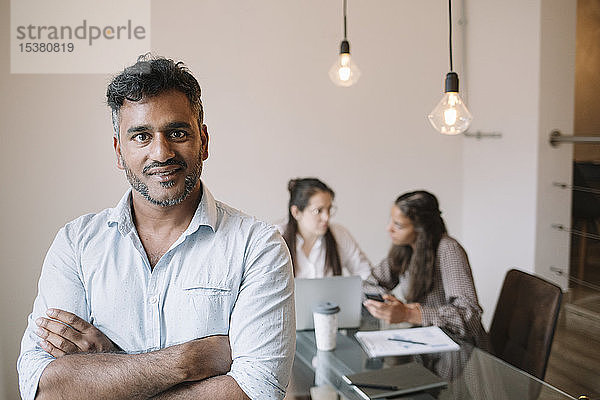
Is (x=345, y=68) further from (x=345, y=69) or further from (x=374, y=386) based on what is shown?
(x=374, y=386)

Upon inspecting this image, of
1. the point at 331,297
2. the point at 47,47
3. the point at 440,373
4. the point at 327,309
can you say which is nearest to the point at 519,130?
the point at 331,297

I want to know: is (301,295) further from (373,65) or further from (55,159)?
(373,65)

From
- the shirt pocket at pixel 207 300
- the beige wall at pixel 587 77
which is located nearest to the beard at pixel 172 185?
the shirt pocket at pixel 207 300

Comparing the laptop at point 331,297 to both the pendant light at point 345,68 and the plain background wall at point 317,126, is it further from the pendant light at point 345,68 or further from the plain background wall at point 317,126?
the plain background wall at point 317,126

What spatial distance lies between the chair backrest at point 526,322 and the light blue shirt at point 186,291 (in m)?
1.23

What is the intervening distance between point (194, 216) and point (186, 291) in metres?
0.17

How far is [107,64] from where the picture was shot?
3463 mm

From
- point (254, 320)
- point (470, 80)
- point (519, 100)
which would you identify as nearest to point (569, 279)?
point (519, 100)

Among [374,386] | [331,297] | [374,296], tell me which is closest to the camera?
[374,386]

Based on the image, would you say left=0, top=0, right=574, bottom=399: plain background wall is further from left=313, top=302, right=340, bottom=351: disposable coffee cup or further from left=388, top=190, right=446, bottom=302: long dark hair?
left=313, top=302, right=340, bottom=351: disposable coffee cup

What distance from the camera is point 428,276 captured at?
2629 mm

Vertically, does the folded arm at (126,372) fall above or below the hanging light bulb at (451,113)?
below

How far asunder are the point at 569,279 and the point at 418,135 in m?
1.23

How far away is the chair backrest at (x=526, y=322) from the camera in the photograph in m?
2.29
